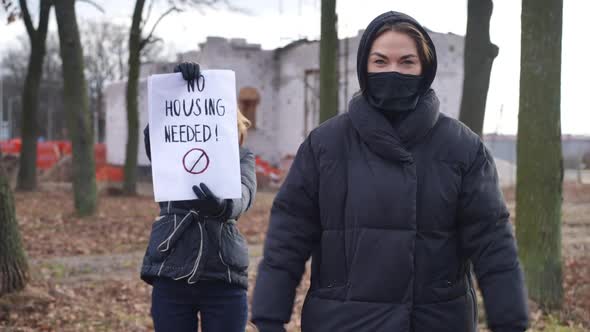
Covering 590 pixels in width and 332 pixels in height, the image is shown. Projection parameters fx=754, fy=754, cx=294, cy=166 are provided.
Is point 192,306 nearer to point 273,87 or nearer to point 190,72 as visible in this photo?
point 190,72

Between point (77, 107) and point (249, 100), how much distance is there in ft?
66.5

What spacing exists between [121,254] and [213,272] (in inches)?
322

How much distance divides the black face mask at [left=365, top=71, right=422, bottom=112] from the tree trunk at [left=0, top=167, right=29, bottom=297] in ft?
16.9

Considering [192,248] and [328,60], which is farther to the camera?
[328,60]

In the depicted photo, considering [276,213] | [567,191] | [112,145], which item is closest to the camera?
[276,213]

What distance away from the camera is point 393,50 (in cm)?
282

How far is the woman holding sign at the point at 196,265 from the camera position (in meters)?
3.68

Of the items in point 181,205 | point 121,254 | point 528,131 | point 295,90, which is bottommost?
point 121,254

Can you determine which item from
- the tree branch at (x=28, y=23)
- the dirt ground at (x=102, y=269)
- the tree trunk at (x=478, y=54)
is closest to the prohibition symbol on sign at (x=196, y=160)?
the dirt ground at (x=102, y=269)

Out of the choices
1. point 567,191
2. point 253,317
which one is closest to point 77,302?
point 253,317

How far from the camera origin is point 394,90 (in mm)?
2797

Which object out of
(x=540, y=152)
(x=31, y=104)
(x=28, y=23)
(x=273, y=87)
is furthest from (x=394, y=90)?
(x=273, y=87)

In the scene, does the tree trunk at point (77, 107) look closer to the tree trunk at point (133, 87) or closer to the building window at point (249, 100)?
the tree trunk at point (133, 87)

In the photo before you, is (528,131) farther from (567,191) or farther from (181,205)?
(567,191)
